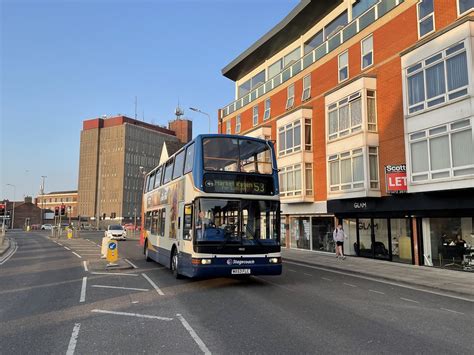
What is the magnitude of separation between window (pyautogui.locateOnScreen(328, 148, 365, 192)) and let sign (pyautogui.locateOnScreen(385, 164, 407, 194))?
184 cm

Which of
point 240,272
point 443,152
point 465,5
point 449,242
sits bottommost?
point 240,272

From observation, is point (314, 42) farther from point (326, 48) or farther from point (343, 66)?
point (343, 66)

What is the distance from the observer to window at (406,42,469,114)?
14.1 m

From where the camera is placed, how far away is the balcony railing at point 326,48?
19458 mm

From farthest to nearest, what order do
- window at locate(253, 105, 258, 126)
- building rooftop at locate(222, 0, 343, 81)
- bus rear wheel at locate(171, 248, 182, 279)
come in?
window at locate(253, 105, 258, 126), building rooftop at locate(222, 0, 343, 81), bus rear wheel at locate(171, 248, 182, 279)

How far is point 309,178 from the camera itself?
24688 millimetres

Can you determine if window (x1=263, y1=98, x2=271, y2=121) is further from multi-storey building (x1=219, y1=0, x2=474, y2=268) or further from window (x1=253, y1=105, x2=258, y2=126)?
window (x1=253, y1=105, x2=258, y2=126)

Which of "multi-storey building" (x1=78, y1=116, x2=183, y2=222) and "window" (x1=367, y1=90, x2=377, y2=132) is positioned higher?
"multi-storey building" (x1=78, y1=116, x2=183, y2=222)

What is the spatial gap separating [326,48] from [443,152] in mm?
11481

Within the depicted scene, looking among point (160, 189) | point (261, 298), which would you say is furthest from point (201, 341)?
point (160, 189)

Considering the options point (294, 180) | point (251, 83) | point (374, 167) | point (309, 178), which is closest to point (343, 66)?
point (374, 167)

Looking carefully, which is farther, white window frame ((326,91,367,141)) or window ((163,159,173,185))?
white window frame ((326,91,367,141))

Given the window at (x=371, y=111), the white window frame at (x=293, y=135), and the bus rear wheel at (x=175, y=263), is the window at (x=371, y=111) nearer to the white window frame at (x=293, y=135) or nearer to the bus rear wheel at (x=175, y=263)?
the white window frame at (x=293, y=135)

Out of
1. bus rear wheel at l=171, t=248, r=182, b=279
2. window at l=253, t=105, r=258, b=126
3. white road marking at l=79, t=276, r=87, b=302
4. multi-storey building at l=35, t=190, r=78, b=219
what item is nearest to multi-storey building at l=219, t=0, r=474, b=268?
window at l=253, t=105, r=258, b=126
